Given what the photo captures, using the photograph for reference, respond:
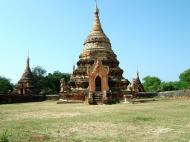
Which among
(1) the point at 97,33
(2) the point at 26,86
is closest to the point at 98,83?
(1) the point at 97,33

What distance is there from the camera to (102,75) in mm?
32594

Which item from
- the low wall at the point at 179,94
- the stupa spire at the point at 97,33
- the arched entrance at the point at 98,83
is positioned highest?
the stupa spire at the point at 97,33

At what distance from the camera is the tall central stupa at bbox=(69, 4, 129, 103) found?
32.6m

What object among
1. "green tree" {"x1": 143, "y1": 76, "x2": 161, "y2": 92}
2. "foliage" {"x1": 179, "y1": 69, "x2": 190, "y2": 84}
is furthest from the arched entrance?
"green tree" {"x1": 143, "y1": 76, "x2": 161, "y2": 92}

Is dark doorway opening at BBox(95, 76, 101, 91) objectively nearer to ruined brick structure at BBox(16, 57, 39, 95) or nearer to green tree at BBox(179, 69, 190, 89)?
ruined brick structure at BBox(16, 57, 39, 95)

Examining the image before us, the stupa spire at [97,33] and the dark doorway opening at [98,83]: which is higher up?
the stupa spire at [97,33]

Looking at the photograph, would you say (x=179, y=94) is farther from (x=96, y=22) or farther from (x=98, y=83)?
(x=96, y=22)

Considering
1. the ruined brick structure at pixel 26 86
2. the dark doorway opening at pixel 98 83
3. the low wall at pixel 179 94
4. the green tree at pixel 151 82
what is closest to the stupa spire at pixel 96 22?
the dark doorway opening at pixel 98 83

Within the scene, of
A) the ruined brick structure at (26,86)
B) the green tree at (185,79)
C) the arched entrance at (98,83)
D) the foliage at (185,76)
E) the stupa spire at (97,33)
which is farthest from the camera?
the foliage at (185,76)

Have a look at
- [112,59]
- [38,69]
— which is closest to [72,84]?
[112,59]

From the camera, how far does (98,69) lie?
107 ft

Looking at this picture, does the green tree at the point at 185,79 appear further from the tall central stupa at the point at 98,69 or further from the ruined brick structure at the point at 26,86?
the tall central stupa at the point at 98,69

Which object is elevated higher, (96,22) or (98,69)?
(96,22)

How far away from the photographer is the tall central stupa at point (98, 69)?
3262 centimetres
